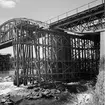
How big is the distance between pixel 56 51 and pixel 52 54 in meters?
0.84

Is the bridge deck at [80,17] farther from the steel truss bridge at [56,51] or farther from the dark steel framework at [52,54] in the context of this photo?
the dark steel framework at [52,54]

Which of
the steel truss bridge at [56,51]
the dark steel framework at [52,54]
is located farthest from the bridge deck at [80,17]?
the dark steel framework at [52,54]

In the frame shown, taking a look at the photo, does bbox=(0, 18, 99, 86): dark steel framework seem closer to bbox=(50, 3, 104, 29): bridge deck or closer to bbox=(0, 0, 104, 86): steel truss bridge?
bbox=(0, 0, 104, 86): steel truss bridge

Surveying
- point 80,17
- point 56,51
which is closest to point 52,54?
point 56,51

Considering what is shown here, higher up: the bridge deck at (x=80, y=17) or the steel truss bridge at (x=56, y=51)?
the bridge deck at (x=80, y=17)

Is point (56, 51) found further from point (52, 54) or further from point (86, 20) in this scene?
point (86, 20)

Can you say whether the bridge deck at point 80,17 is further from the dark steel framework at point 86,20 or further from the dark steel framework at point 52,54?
the dark steel framework at point 52,54

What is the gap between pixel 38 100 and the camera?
50.4ft

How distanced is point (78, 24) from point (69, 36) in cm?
315

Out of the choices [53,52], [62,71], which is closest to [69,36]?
[53,52]

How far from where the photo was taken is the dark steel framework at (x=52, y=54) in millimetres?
22297

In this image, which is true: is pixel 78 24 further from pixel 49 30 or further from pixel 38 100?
pixel 38 100

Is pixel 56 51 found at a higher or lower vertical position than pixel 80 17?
lower

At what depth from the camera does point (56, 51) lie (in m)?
23.5
